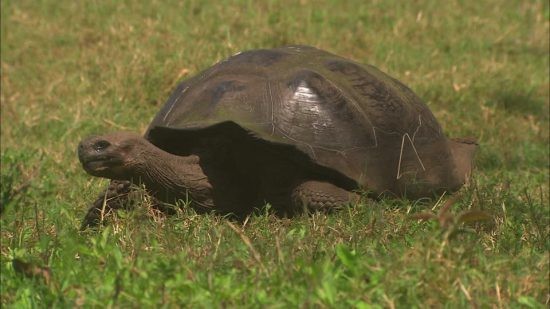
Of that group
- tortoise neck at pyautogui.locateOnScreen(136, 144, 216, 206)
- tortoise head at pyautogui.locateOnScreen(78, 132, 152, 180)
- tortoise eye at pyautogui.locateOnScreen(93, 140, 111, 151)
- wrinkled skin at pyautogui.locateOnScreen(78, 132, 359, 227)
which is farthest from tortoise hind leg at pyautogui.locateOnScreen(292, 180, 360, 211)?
tortoise eye at pyautogui.locateOnScreen(93, 140, 111, 151)

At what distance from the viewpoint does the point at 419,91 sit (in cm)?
667

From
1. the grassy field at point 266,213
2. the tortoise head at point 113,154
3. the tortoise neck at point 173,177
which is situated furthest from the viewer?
the tortoise neck at point 173,177

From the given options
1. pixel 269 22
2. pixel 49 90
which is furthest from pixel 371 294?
pixel 269 22

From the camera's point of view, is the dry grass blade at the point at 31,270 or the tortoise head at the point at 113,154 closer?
the dry grass blade at the point at 31,270

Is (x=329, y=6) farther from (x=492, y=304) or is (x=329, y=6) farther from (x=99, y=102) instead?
(x=492, y=304)

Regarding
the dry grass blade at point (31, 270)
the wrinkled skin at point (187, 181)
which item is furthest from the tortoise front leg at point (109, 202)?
the dry grass blade at point (31, 270)

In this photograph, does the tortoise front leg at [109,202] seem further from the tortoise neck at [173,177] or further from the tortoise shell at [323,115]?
the tortoise shell at [323,115]

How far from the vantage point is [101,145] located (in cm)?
363

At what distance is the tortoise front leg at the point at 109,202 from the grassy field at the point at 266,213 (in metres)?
0.11

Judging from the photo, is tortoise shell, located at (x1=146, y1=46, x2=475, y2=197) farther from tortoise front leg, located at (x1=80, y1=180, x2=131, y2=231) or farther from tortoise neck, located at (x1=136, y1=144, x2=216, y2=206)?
tortoise front leg, located at (x1=80, y1=180, x2=131, y2=231)

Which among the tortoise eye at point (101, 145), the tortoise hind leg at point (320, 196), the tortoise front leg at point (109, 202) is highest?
the tortoise eye at point (101, 145)

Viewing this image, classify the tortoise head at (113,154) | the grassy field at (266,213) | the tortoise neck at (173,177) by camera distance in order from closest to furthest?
the grassy field at (266,213)
the tortoise head at (113,154)
the tortoise neck at (173,177)

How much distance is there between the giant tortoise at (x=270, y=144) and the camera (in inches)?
146

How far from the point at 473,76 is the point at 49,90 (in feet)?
11.1
